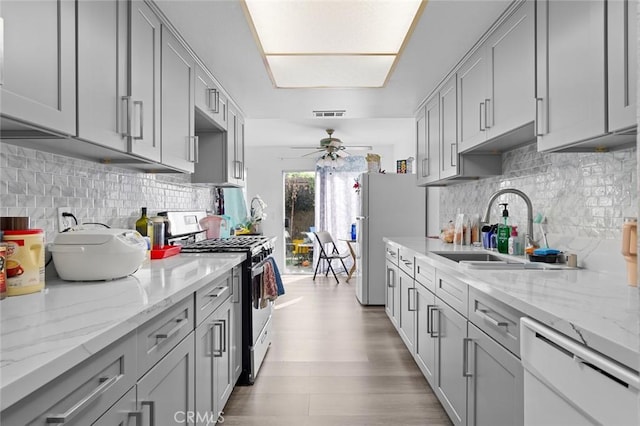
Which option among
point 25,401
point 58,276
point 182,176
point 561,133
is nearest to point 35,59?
point 58,276

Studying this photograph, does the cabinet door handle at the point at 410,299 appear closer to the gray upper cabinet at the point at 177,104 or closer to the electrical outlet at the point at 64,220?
the gray upper cabinet at the point at 177,104

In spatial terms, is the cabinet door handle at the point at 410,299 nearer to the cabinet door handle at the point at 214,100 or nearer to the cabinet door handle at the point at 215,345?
the cabinet door handle at the point at 215,345

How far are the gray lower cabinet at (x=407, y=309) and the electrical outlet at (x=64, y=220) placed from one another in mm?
2217

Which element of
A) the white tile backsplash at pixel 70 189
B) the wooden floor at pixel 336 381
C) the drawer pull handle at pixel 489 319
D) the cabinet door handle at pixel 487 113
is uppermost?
the cabinet door handle at pixel 487 113

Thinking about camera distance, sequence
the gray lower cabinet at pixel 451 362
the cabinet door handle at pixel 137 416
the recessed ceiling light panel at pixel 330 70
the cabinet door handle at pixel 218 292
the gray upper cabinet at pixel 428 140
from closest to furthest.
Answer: the cabinet door handle at pixel 137 416, the gray lower cabinet at pixel 451 362, the cabinet door handle at pixel 218 292, the recessed ceiling light panel at pixel 330 70, the gray upper cabinet at pixel 428 140

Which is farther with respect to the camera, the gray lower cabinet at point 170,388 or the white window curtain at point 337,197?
the white window curtain at point 337,197

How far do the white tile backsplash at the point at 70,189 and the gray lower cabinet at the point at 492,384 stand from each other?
1.88 metres

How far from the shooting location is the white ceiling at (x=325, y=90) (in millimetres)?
2170

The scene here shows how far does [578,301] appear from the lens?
124 cm

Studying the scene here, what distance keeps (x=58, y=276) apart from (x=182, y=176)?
6.06 feet

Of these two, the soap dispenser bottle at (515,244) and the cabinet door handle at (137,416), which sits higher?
the soap dispenser bottle at (515,244)

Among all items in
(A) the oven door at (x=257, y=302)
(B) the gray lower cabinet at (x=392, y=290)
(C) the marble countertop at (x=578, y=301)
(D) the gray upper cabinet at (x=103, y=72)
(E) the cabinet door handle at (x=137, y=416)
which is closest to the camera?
(C) the marble countertop at (x=578, y=301)

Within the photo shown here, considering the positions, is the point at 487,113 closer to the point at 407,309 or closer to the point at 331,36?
the point at 331,36

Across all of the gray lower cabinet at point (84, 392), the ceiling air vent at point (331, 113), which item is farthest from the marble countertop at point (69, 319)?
the ceiling air vent at point (331, 113)
